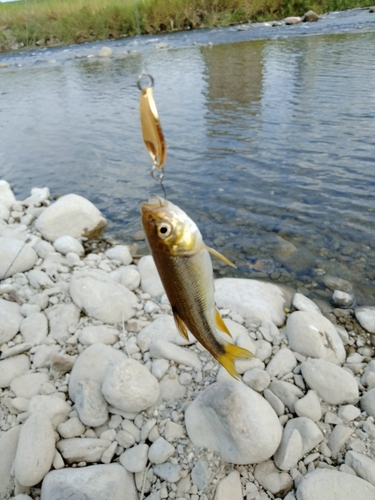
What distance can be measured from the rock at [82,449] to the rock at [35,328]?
4.74 ft

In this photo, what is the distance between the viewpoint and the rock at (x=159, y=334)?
174 inches

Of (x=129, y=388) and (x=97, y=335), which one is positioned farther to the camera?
(x=97, y=335)

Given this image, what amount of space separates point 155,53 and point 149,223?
90.9ft

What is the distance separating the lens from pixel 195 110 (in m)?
13.3

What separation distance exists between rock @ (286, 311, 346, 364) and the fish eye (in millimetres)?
2767


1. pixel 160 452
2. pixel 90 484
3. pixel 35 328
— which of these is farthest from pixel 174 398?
pixel 35 328

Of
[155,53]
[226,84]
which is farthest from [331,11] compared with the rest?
[226,84]

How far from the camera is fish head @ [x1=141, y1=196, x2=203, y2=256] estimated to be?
82.7 inches

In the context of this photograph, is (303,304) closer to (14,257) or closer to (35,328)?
(35,328)

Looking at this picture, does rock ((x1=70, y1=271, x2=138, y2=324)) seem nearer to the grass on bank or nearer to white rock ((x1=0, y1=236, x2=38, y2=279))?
white rock ((x1=0, y1=236, x2=38, y2=279))

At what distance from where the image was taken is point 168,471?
10.6 feet

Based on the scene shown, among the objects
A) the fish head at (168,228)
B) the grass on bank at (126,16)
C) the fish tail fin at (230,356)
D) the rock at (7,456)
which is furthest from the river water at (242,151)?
the grass on bank at (126,16)

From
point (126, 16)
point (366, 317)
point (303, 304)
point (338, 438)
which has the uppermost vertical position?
point (126, 16)

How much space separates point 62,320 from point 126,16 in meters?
38.4
